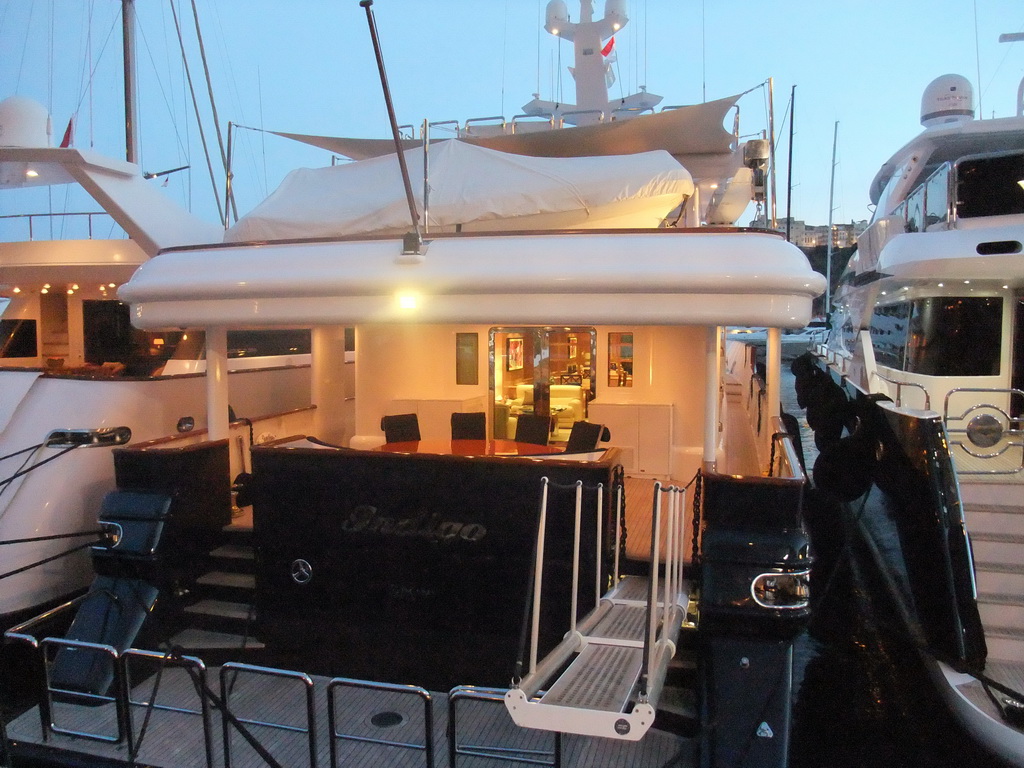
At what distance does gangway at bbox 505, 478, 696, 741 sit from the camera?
9.68ft

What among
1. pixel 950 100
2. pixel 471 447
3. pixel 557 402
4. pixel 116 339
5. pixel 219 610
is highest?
pixel 950 100

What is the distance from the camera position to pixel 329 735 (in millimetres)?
3730

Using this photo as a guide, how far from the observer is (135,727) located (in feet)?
14.2

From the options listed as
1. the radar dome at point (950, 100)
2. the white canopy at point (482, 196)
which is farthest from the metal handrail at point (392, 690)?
the radar dome at point (950, 100)

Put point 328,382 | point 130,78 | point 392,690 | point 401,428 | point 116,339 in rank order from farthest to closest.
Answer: point 116,339 → point 130,78 → point 328,382 → point 401,428 → point 392,690

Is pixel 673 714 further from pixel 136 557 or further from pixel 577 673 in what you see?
pixel 136 557

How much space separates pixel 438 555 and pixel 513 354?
4439 mm

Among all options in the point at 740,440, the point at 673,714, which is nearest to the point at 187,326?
the point at 673,714

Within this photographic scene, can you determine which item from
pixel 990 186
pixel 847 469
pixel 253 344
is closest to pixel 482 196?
pixel 847 469

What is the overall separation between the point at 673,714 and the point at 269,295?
3600 millimetres

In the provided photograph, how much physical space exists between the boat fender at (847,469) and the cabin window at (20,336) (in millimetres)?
12540

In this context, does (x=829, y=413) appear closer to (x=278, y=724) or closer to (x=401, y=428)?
(x=401, y=428)

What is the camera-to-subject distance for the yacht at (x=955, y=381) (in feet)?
15.2

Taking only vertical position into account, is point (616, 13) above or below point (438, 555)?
above
